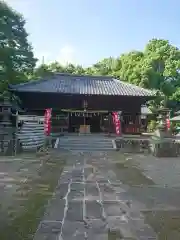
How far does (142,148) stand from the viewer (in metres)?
18.2

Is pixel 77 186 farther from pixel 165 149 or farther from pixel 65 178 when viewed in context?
Result: pixel 165 149

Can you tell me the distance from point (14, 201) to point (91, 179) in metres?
2.92

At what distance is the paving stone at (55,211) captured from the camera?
14.7 ft

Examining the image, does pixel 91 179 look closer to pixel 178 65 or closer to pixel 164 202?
pixel 164 202

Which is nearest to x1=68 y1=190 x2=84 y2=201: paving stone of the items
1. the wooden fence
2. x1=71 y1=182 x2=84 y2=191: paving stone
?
x1=71 y1=182 x2=84 y2=191: paving stone

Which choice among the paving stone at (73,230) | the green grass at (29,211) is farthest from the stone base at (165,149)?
the paving stone at (73,230)

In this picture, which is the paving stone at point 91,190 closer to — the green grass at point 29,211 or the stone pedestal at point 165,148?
the green grass at point 29,211

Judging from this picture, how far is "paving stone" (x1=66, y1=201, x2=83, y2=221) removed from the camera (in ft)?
14.6

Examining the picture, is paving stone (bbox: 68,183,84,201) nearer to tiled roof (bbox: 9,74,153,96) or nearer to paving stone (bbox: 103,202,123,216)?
paving stone (bbox: 103,202,123,216)

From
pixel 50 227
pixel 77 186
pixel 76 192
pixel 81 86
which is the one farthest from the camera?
pixel 81 86

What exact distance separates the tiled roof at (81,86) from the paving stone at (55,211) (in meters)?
18.1

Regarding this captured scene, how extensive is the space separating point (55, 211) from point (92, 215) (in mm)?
679

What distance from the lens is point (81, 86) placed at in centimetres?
2567

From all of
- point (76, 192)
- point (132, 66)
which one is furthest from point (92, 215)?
point (132, 66)
